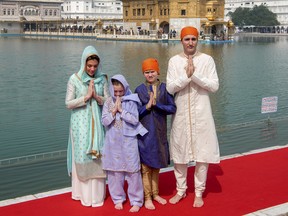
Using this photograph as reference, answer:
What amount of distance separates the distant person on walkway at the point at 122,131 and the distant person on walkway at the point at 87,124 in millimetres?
97

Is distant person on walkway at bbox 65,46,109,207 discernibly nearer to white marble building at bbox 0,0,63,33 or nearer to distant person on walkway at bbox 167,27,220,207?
distant person on walkway at bbox 167,27,220,207

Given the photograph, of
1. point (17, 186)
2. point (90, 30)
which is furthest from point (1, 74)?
point (90, 30)

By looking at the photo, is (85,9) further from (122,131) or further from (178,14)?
(122,131)

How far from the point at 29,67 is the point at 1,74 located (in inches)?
132

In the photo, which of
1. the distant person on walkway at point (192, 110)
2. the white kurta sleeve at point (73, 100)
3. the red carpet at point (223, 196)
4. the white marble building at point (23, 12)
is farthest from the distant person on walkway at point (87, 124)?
the white marble building at point (23, 12)

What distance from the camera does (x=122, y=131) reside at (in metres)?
4.54

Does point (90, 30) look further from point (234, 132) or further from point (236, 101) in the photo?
point (234, 132)

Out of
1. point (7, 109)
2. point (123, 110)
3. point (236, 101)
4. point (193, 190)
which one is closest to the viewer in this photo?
point (123, 110)

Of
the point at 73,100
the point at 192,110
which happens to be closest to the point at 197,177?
the point at 192,110

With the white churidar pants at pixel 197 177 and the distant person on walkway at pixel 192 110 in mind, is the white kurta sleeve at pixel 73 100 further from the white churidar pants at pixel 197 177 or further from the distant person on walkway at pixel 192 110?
the white churidar pants at pixel 197 177

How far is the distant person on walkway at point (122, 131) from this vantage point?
450cm

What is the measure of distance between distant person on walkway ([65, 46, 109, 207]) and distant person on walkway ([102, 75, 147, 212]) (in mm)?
97

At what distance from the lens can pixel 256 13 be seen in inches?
3118

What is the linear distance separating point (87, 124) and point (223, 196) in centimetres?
165
